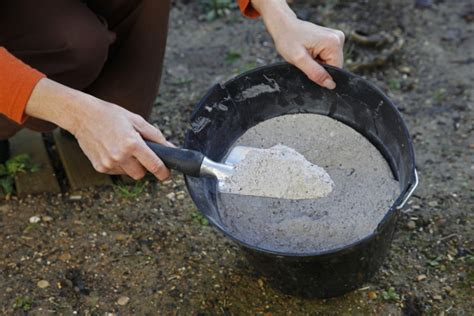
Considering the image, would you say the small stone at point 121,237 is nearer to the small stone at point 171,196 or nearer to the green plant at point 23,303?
the small stone at point 171,196

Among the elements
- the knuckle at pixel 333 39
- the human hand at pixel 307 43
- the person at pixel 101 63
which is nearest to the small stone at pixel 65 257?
the person at pixel 101 63

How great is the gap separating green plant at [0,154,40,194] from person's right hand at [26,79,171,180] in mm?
651

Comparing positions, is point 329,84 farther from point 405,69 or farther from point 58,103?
point 405,69

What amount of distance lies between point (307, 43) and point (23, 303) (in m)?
0.94

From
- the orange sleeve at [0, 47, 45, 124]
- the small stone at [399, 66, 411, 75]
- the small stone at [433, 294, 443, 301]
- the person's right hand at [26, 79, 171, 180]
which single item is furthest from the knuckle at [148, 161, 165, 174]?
the small stone at [399, 66, 411, 75]

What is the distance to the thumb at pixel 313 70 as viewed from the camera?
5.53 feet

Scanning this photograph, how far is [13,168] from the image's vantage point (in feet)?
7.14

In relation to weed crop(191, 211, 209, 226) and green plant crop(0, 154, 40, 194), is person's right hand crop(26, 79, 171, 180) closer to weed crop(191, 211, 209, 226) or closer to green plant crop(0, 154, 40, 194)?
weed crop(191, 211, 209, 226)

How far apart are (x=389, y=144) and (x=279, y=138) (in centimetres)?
27

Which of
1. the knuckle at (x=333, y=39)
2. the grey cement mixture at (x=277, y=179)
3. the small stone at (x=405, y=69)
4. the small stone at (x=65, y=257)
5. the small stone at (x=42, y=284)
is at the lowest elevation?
the small stone at (x=42, y=284)

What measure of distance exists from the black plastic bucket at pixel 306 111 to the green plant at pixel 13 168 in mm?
693

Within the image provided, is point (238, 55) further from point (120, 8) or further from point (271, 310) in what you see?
point (271, 310)

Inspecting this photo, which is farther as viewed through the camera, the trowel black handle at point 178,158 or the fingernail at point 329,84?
the fingernail at point 329,84

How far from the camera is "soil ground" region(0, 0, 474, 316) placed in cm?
179
